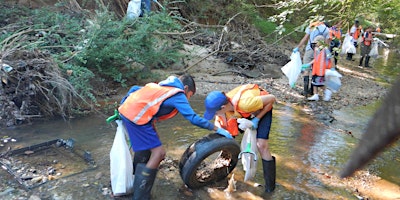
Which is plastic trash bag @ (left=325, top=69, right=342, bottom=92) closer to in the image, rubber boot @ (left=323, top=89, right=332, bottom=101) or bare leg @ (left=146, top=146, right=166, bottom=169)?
rubber boot @ (left=323, top=89, right=332, bottom=101)

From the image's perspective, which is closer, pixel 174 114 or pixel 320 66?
pixel 174 114

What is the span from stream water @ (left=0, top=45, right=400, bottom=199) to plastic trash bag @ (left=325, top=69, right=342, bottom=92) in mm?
1168

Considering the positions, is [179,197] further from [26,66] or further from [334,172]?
[26,66]

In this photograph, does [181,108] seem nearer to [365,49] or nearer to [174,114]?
[174,114]

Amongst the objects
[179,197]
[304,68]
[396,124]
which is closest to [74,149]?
[179,197]

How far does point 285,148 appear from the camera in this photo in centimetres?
576

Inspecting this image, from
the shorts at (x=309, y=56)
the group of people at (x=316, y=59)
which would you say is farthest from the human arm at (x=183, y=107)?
the shorts at (x=309, y=56)

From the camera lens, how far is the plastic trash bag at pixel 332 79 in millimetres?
8156

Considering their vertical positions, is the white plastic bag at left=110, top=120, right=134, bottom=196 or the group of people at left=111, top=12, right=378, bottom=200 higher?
the group of people at left=111, top=12, right=378, bottom=200

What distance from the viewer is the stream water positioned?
439cm

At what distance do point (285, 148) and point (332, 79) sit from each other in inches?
129

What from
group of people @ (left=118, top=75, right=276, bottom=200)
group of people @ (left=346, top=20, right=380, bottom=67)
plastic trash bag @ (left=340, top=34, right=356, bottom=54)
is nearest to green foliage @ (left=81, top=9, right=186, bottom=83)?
group of people @ (left=118, top=75, right=276, bottom=200)

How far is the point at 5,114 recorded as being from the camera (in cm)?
567

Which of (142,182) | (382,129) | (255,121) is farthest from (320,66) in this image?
(382,129)
